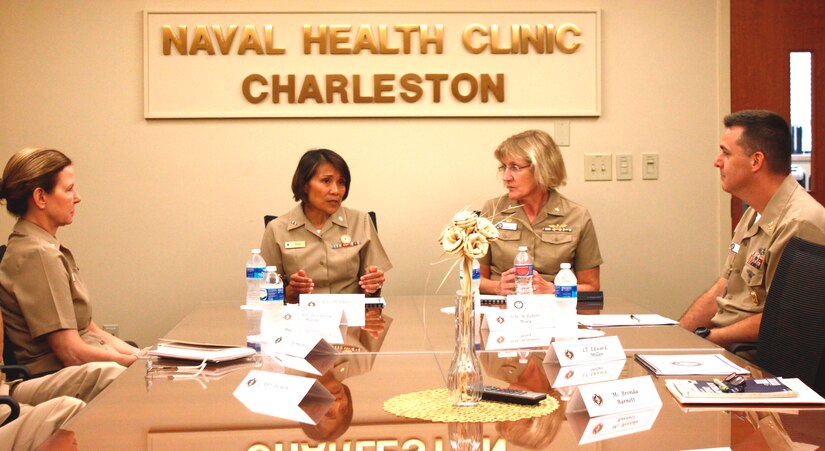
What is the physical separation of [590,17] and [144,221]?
9.29 feet

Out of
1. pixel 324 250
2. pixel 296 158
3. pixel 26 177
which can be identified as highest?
pixel 296 158

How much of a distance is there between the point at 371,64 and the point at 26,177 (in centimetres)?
226

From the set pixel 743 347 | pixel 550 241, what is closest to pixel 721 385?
pixel 743 347

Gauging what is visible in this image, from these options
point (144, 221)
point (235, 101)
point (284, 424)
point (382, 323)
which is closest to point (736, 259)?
point (382, 323)

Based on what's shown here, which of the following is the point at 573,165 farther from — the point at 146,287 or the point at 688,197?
the point at 146,287

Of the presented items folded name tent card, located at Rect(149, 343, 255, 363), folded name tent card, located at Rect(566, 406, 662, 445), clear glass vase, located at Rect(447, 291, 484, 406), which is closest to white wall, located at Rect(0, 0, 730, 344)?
folded name tent card, located at Rect(149, 343, 255, 363)

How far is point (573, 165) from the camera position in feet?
16.7

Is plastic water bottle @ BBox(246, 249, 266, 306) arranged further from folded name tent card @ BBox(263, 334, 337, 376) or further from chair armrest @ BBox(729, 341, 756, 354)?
chair armrest @ BBox(729, 341, 756, 354)

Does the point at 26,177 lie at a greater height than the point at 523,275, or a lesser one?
greater

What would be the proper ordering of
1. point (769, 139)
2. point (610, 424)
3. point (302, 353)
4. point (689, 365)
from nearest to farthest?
point (610, 424), point (689, 365), point (302, 353), point (769, 139)

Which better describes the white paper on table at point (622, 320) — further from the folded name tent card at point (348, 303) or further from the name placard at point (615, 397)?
the name placard at point (615, 397)

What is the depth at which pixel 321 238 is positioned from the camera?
14.0ft

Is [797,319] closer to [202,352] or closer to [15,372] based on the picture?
[202,352]

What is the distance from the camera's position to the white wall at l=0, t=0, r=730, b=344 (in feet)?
16.2
